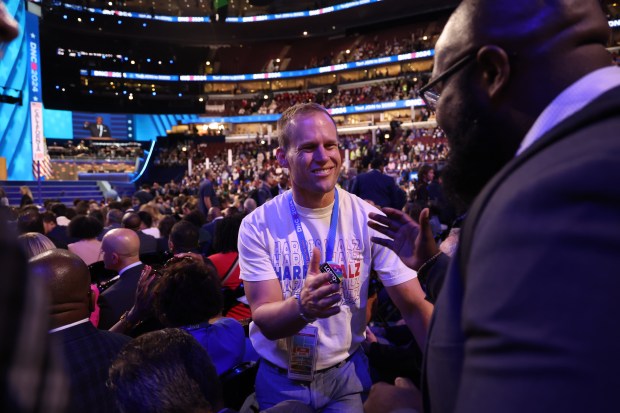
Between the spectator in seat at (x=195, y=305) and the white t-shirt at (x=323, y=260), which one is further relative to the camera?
the spectator in seat at (x=195, y=305)

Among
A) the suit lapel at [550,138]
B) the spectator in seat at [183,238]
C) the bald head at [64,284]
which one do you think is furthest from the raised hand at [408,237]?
the spectator in seat at [183,238]

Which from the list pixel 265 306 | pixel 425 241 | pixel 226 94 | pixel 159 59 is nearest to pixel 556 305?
pixel 425 241

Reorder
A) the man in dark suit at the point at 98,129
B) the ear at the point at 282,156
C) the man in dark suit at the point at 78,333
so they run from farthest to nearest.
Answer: the man in dark suit at the point at 98,129
the ear at the point at 282,156
the man in dark suit at the point at 78,333

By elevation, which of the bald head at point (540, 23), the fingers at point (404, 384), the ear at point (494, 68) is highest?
the bald head at point (540, 23)

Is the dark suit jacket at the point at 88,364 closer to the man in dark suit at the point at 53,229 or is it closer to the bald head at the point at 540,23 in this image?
the bald head at the point at 540,23

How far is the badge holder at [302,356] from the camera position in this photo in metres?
2.05

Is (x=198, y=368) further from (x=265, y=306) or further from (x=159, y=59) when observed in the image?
(x=159, y=59)

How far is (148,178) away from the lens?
2914cm

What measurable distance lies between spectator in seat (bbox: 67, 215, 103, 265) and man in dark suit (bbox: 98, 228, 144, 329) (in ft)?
3.84

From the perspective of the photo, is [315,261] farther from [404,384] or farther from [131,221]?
[131,221]

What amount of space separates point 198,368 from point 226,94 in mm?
43535

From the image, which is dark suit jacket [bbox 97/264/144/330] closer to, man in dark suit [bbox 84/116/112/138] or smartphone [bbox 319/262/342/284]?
smartphone [bbox 319/262/342/284]

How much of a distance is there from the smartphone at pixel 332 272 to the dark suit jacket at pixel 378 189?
4477 mm

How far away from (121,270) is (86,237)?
1.50 metres
